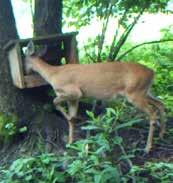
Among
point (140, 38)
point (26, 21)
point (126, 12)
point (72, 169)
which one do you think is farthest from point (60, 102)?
point (26, 21)

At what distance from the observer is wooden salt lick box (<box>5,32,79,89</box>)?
711 cm

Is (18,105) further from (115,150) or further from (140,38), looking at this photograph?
(140,38)

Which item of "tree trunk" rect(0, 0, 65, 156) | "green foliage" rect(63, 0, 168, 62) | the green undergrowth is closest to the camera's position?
the green undergrowth

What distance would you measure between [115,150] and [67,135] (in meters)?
1.12

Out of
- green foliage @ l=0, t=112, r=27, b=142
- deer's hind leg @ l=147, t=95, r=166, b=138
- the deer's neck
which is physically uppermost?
the deer's neck

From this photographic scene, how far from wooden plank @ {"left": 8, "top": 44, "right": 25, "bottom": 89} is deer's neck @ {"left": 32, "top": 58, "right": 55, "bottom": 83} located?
210 mm

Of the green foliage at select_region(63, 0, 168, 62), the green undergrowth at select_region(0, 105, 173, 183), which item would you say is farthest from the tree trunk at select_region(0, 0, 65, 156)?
the green foliage at select_region(63, 0, 168, 62)

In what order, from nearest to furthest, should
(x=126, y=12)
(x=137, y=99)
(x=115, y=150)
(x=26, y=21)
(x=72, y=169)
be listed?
(x=72, y=169) < (x=115, y=150) < (x=137, y=99) < (x=126, y=12) < (x=26, y=21)

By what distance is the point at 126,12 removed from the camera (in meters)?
9.10

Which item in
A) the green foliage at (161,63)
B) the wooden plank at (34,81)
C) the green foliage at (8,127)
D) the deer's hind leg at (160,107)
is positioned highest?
Result: the wooden plank at (34,81)

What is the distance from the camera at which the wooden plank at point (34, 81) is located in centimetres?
717

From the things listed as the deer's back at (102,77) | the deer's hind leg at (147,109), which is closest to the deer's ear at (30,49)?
Result: the deer's back at (102,77)

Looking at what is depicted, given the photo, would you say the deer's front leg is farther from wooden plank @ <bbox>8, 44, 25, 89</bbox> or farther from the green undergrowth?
the green undergrowth

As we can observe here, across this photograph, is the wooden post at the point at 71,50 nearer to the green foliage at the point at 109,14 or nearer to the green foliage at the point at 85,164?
the green foliage at the point at 109,14
